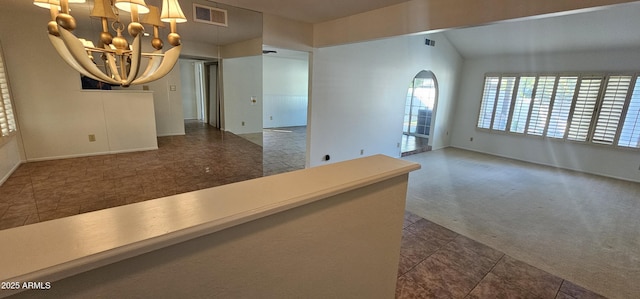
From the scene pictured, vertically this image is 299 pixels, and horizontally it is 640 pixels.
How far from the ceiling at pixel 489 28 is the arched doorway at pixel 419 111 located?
1255mm

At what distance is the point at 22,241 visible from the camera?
0.61 meters

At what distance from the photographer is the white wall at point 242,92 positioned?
3.15 meters

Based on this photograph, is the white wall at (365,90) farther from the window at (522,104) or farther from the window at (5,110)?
the window at (5,110)

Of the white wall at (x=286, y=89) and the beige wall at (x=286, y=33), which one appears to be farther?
the white wall at (x=286, y=89)

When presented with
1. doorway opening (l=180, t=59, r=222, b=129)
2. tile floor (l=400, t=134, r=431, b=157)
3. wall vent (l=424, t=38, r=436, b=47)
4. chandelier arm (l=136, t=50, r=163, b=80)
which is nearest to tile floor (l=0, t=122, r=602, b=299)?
doorway opening (l=180, t=59, r=222, b=129)

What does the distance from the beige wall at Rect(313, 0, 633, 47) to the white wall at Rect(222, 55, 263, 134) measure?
118cm

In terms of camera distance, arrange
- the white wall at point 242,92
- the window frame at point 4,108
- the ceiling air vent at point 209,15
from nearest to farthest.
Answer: the window frame at point 4,108 < the ceiling air vent at point 209,15 < the white wall at point 242,92

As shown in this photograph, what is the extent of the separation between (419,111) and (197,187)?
7.01 meters

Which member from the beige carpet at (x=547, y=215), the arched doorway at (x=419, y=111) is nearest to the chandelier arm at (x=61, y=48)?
the beige carpet at (x=547, y=215)

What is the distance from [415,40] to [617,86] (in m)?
3.69

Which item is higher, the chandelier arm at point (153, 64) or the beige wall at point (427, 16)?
the beige wall at point (427, 16)

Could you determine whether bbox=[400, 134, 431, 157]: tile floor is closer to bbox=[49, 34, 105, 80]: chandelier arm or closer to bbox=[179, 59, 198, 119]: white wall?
bbox=[179, 59, 198, 119]: white wall

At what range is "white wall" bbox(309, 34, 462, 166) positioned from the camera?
4.40 m

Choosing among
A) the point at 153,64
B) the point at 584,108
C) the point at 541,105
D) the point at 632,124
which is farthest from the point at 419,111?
the point at 153,64
